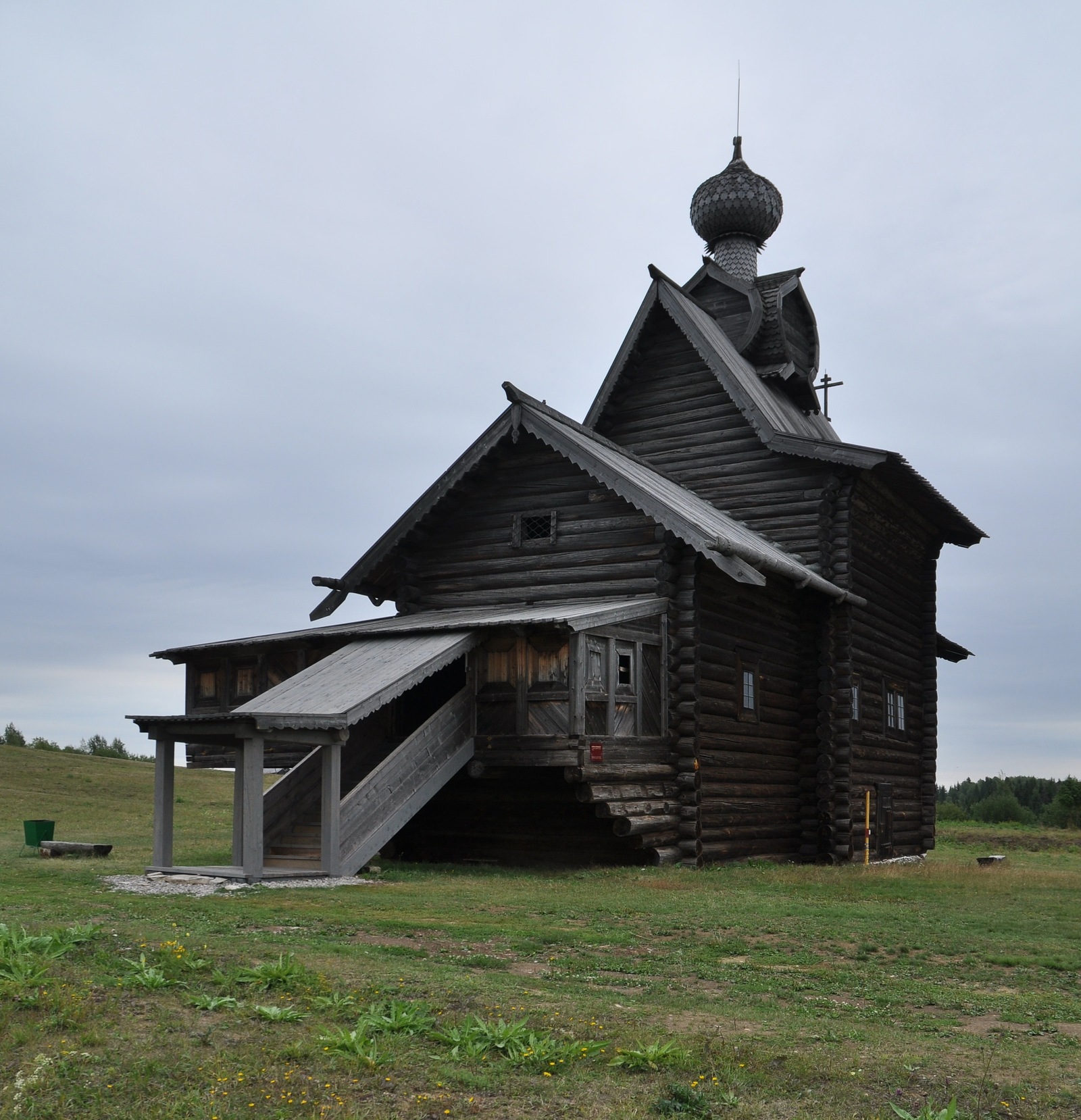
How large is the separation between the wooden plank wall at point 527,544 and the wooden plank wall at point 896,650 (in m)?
6.85

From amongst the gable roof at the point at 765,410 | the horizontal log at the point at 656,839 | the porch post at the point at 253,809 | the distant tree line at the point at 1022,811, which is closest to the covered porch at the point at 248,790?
the porch post at the point at 253,809

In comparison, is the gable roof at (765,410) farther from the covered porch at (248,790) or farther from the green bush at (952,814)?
the green bush at (952,814)

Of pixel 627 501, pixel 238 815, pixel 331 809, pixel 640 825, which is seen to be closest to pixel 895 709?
pixel 627 501

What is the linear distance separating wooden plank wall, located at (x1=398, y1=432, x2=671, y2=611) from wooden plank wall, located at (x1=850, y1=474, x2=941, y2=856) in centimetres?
685

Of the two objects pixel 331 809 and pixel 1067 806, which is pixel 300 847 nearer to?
pixel 331 809

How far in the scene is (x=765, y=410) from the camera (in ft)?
88.7

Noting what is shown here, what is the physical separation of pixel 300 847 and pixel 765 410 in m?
14.8

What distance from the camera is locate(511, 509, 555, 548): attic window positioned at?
2341cm

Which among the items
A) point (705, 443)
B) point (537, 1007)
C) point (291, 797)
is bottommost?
point (537, 1007)

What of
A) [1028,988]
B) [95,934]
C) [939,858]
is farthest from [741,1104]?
[939,858]

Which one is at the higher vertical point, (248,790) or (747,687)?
(747,687)

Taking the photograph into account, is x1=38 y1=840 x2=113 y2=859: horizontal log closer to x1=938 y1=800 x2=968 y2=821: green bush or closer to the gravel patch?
the gravel patch

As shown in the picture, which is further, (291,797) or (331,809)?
A: (291,797)

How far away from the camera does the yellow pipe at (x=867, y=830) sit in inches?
1044
